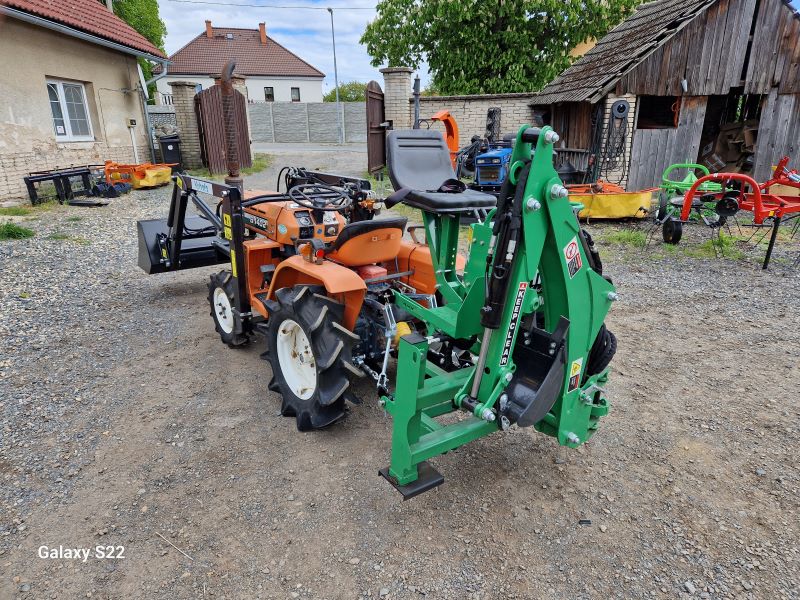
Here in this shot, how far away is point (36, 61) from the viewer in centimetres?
980

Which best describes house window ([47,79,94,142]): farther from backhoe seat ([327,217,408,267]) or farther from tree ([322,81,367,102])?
tree ([322,81,367,102])

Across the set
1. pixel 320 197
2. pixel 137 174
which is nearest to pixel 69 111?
pixel 137 174

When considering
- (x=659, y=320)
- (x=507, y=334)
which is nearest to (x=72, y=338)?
(x=507, y=334)

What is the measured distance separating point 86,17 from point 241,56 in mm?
34522

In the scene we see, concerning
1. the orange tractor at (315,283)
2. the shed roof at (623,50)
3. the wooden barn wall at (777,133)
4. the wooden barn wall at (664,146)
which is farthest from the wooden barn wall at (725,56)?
the orange tractor at (315,283)

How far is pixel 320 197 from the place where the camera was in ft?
12.4

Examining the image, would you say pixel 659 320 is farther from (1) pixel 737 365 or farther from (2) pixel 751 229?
(2) pixel 751 229

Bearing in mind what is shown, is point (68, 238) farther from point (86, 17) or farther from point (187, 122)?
point (187, 122)

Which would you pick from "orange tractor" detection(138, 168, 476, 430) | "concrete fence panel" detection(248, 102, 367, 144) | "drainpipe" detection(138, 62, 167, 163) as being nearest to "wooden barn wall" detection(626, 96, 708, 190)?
"orange tractor" detection(138, 168, 476, 430)

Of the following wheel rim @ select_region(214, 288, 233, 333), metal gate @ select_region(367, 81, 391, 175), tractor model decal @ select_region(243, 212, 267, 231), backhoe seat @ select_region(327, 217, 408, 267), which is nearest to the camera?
backhoe seat @ select_region(327, 217, 408, 267)

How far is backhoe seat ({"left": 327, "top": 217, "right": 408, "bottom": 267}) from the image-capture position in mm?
3109

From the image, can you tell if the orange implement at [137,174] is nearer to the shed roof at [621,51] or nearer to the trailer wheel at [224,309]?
the trailer wheel at [224,309]

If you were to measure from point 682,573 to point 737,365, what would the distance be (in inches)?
92.0

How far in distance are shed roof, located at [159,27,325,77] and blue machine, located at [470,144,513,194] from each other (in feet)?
119
